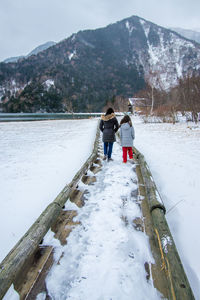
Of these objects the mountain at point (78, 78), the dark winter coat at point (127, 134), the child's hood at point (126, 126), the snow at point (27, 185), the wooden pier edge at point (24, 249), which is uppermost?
the mountain at point (78, 78)

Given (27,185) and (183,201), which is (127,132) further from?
(27,185)

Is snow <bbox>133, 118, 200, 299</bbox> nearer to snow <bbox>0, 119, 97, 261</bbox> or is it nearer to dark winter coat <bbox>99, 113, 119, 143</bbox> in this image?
dark winter coat <bbox>99, 113, 119, 143</bbox>

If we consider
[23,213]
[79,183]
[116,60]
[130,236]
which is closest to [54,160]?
[79,183]

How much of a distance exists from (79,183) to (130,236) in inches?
74.2

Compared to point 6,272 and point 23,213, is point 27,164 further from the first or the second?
point 6,272

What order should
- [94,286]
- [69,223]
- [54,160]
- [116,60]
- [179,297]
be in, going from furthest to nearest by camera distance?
[116,60], [54,160], [69,223], [94,286], [179,297]

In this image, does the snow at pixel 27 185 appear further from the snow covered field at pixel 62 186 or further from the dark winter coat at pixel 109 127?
the dark winter coat at pixel 109 127

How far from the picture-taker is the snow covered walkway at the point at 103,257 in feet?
4.61

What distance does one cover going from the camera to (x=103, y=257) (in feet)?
5.63

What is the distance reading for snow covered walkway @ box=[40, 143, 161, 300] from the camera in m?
1.40

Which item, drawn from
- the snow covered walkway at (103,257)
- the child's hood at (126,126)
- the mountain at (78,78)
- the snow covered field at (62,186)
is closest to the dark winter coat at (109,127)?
the child's hood at (126,126)

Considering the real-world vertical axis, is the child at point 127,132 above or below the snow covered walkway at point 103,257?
above

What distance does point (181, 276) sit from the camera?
1.27m

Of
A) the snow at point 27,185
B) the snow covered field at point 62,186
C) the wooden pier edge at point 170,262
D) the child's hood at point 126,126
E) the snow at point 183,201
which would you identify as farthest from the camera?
the child's hood at point 126,126
